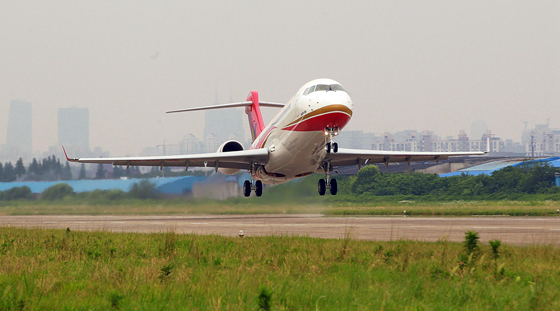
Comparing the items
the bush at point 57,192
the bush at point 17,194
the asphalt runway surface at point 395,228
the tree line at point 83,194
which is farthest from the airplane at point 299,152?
the bush at point 17,194

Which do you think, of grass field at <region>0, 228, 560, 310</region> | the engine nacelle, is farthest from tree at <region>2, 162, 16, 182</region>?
grass field at <region>0, 228, 560, 310</region>

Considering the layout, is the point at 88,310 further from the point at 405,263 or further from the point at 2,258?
the point at 2,258

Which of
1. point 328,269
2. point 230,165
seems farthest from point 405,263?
point 230,165

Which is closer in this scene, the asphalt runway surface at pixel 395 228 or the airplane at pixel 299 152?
the asphalt runway surface at pixel 395 228

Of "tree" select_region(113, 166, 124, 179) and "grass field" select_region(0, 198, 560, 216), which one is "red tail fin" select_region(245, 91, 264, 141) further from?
"tree" select_region(113, 166, 124, 179)

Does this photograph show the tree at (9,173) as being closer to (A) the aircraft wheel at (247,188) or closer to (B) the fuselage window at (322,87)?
(A) the aircraft wheel at (247,188)

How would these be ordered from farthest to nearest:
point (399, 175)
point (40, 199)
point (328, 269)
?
point (399, 175) → point (40, 199) → point (328, 269)

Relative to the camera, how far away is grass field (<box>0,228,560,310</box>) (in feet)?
24.5

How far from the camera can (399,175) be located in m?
61.1

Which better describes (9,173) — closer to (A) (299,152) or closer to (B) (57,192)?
(B) (57,192)

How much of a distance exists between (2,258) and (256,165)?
22640 millimetres

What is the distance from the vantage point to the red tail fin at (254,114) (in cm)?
4297

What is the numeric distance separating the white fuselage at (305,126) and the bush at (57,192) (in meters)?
20.9

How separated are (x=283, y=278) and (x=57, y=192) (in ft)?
135
